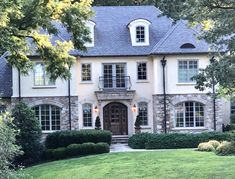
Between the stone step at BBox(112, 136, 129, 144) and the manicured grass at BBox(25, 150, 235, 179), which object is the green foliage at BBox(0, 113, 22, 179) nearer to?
the manicured grass at BBox(25, 150, 235, 179)

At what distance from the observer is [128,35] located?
3631 centimetres

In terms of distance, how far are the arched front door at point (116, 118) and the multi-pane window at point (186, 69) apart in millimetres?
4442

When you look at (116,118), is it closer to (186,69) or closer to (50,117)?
(50,117)

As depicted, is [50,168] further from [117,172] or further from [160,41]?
[160,41]

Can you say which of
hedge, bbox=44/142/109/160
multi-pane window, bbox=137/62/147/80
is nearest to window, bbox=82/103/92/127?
multi-pane window, bbox=137/62/147/80

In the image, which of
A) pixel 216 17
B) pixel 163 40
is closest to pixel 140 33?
pixel 163 40

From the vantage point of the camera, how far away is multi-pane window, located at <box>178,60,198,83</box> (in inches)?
1339

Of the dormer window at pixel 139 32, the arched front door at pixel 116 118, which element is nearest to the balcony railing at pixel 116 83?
the arched front door at pixel 116 118

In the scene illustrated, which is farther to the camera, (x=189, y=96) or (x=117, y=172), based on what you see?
(x=189, y=96)

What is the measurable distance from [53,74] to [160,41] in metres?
16.3

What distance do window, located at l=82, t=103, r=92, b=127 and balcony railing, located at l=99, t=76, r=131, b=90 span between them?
1.68m

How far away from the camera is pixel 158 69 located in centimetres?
3391

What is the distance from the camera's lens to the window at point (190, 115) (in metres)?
33.9

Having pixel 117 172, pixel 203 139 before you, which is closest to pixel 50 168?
pixel 117 172
